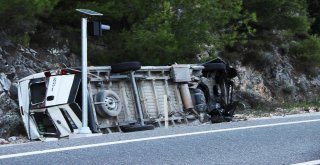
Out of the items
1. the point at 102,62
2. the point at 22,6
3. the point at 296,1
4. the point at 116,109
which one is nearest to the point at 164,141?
the point at 116,109

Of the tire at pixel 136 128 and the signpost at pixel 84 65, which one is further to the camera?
the tire at pixel 136 128

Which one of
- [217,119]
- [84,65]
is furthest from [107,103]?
[217,119]

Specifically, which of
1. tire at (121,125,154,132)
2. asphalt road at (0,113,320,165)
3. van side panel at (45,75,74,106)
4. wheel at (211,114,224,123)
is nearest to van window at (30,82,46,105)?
van side panel at (45,75,74,106)

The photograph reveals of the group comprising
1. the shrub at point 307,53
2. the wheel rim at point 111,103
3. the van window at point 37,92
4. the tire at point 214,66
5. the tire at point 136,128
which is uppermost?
the shrub at point 307,53

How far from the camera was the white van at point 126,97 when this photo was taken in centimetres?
1049

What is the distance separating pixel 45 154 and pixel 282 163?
300cm

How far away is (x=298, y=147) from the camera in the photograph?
24.3 ft

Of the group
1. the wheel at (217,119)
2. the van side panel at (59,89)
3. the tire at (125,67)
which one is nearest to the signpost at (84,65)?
the van side panel at (59,89)

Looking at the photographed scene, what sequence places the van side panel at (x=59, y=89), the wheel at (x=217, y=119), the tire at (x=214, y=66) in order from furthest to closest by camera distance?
1. the tire at (x=214, y=66)
2. the wheel at (x=217, y=119)
3. the van side panel at (x=59, y=89)

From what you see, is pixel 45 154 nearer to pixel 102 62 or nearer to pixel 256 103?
pixel 102 62

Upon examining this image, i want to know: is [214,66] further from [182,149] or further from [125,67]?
[182,149]

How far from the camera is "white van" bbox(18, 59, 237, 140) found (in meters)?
10.5

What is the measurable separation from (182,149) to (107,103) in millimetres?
4310

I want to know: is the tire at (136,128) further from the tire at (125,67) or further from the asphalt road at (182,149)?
the asphalt road at (182,149)
